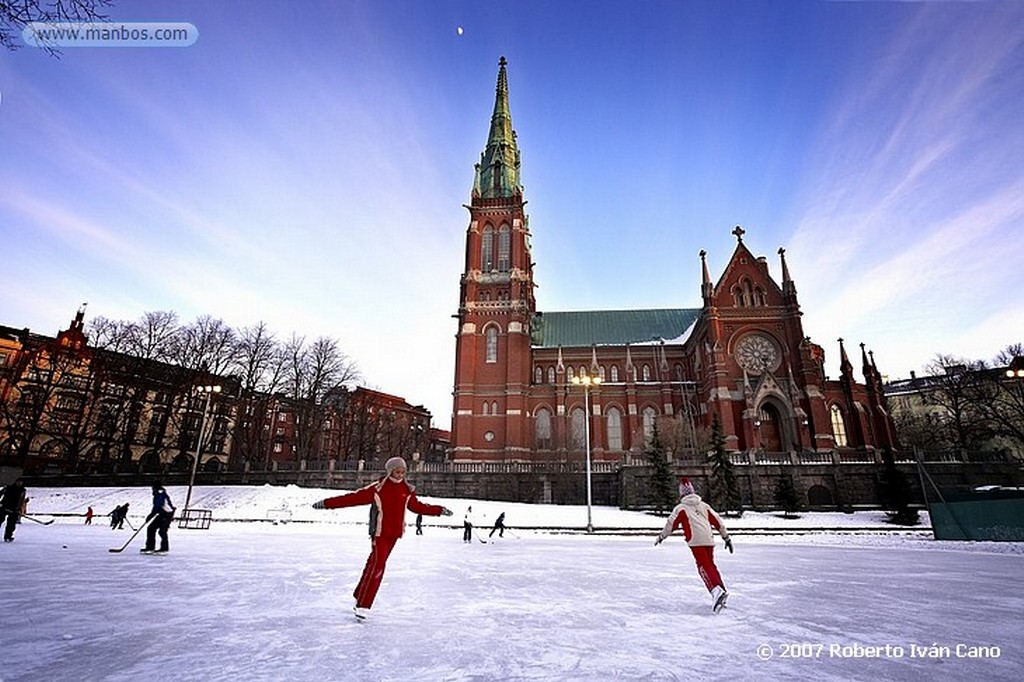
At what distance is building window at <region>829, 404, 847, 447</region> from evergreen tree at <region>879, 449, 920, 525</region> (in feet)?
52.1

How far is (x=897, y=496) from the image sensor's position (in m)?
23.2

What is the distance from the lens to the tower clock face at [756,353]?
3997cm

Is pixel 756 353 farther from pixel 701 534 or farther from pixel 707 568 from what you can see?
pixel 707 568

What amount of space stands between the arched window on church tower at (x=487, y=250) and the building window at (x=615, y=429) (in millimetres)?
18699

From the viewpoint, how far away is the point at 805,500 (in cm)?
2844

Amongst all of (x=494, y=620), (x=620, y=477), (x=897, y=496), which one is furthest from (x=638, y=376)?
(x=494, y=620)

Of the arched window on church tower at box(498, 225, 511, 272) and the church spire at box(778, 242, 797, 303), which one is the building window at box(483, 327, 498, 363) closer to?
the arched window on church tower at box(498, 225, 511, 272)

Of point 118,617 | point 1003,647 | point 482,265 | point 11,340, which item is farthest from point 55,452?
point 1003,647

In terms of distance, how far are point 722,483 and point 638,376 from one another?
2181 centimetres

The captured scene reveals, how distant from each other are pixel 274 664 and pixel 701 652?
287 cm

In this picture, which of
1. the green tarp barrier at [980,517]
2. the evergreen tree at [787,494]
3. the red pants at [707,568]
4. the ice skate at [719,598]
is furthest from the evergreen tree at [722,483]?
the ice skate at [719,598]

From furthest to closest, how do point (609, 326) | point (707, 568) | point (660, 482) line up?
point (609, 326) → point (660, 482) → point (707, 568)

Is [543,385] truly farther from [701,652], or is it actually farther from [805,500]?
[701,652]

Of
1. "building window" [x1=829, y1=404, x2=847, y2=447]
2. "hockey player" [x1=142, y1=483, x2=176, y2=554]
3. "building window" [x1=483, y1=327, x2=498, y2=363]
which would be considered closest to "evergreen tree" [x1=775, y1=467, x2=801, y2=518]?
"building window" [x1=829, y1=404, x2=847, y2=447]
